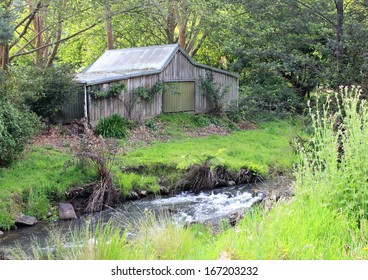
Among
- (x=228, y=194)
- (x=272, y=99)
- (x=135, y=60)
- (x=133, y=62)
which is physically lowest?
(x=228, y=194)

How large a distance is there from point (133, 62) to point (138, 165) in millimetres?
8904

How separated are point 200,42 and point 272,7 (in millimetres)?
15101

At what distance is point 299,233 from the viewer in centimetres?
505

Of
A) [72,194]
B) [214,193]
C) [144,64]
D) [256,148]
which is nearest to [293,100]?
[214,193]

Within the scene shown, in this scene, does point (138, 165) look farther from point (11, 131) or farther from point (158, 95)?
point (158, 95)

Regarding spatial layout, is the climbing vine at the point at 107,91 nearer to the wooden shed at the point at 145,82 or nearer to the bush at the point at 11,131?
the wooden shed at the point at 145,82

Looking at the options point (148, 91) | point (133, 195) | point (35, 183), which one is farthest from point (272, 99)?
point (148, 91)

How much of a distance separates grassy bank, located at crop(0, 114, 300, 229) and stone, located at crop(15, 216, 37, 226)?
0.18m

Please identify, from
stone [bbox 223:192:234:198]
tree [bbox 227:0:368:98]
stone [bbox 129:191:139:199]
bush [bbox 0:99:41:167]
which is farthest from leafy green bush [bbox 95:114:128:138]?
stone [bbox 223:192:234:198]

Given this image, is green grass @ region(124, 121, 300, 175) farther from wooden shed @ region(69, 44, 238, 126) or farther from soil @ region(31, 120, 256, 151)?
wooden shed @ region(69, 44, 238, 126)

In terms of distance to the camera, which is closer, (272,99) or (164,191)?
(164,191)

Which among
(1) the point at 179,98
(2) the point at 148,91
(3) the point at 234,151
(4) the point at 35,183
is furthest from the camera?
(1) the point at 179,98

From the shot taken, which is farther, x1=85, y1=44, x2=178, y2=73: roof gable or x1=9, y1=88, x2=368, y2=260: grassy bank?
x1=85, y1=44, x2=178, y2=73: roof gable

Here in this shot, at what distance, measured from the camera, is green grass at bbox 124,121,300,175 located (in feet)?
47.6
